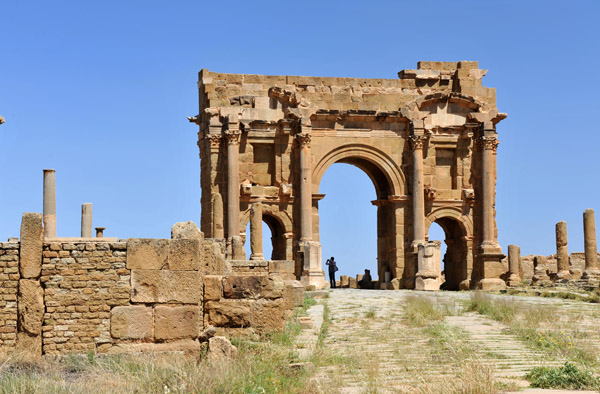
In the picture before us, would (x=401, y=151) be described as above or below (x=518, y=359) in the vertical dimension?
above

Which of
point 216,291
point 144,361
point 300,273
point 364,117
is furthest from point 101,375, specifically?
point 364,117

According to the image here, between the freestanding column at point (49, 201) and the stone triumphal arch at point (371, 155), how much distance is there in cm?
828

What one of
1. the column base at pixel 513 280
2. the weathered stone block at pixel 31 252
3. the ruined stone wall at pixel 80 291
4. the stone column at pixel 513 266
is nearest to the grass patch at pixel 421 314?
the ruined stone wall at pixel 80 291

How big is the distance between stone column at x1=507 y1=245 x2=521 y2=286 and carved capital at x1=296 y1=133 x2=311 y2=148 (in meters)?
8.43

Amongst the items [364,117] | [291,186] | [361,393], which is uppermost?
[364,117]

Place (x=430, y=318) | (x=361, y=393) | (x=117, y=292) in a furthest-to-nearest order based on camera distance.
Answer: (x=430, y=318) → (x=117, y=292) → (x=361, y=393)

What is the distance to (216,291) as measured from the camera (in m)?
13.0

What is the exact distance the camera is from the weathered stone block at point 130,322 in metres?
11.9

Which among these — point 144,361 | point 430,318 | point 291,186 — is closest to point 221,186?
point 291,186

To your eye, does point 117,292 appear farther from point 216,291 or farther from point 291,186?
point 291,186

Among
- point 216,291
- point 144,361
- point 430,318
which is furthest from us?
point 430,318

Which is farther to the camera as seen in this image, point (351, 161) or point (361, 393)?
point (351, 161)

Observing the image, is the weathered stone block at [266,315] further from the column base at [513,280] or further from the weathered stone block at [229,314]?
the column base at [513,280]

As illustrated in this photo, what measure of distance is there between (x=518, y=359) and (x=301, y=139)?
1805 cm
